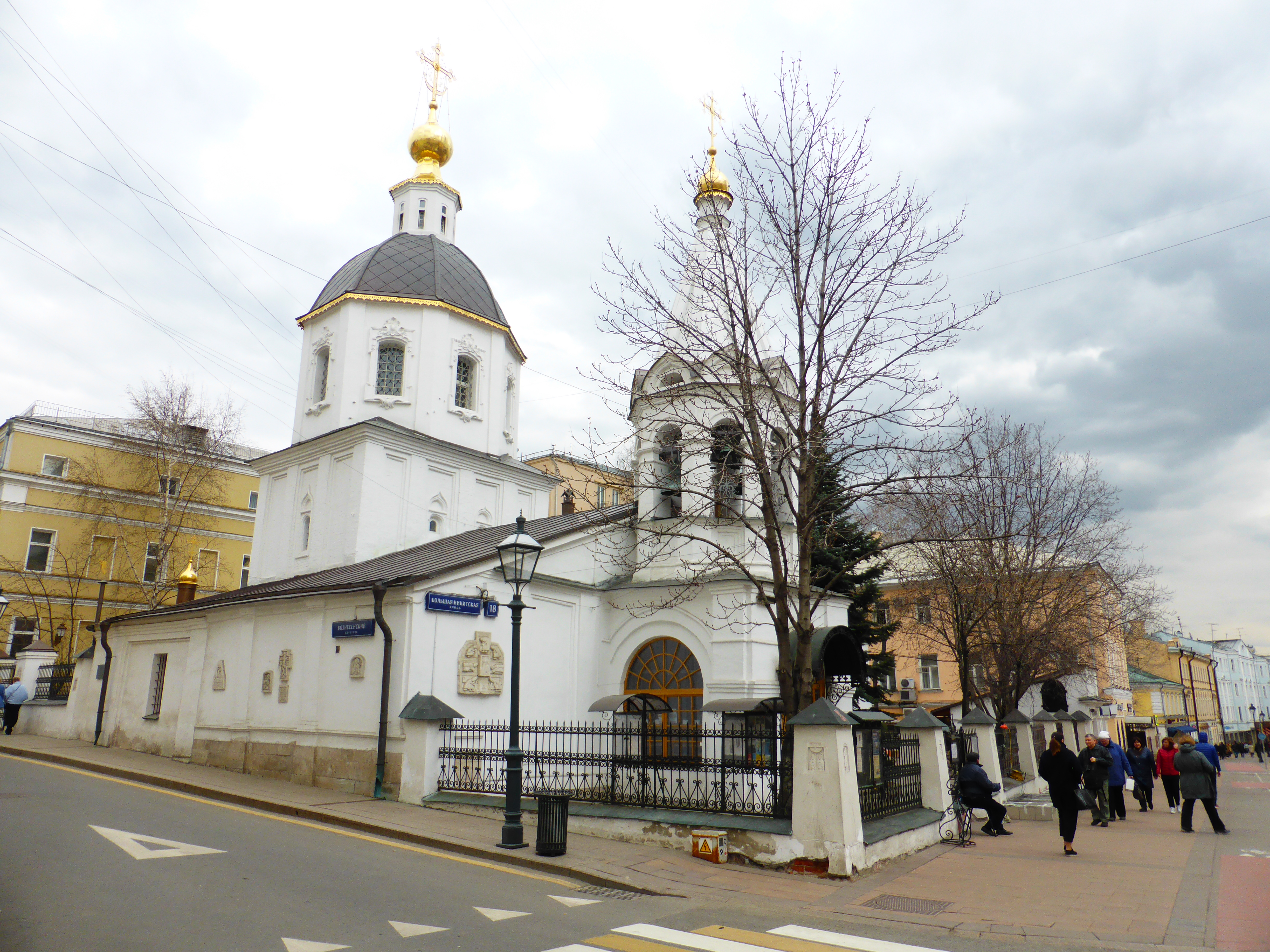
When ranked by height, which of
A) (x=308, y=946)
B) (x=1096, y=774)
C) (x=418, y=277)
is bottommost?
(x=308, y=946)

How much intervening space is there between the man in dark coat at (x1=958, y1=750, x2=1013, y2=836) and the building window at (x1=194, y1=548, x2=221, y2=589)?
3658 centimetres

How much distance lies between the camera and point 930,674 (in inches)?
1635

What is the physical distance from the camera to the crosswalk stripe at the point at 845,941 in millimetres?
6484

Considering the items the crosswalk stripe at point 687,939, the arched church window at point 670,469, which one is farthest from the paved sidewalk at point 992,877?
the arched church window at point 670,469

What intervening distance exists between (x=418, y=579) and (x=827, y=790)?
808 centimetres

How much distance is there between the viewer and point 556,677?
58.7 ft

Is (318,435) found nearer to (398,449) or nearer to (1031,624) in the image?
(398,449)

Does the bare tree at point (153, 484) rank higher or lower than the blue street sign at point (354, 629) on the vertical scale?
higher

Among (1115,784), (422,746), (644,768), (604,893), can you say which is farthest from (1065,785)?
(422,746)

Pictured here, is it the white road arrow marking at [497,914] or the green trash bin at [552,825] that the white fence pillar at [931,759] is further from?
the white road arrow marking at [497,914]

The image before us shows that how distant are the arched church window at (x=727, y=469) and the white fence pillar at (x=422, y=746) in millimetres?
5489

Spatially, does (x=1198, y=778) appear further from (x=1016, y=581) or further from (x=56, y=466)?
(x=56, y=466)

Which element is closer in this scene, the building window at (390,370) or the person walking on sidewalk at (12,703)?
the person walking on sidewalk at (12,703)

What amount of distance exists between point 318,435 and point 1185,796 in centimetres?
2122
